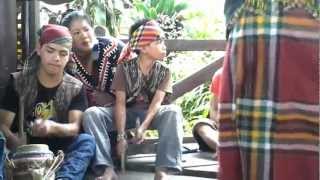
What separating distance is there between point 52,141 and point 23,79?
0.35 meters

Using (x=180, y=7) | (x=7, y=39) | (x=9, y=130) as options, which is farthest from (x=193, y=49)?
(x=180, y=7)

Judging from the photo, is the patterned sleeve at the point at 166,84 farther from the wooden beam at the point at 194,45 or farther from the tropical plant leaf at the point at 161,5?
the tropical plant leaf at the point at 161,5

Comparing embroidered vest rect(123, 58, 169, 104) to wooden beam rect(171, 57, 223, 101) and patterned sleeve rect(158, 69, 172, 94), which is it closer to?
patterned sleeve rect(158, 69, 172, 94)

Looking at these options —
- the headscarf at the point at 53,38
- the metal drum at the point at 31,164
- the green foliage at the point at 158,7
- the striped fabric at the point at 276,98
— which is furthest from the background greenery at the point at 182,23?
the striped fabric at the point at 276,98

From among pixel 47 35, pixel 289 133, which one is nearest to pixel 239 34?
pixel 289 133

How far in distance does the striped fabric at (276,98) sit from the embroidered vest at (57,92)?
1.43 metres

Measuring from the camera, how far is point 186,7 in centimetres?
694

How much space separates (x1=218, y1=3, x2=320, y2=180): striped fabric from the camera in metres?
1.56

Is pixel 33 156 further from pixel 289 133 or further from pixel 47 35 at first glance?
pixel 289 133

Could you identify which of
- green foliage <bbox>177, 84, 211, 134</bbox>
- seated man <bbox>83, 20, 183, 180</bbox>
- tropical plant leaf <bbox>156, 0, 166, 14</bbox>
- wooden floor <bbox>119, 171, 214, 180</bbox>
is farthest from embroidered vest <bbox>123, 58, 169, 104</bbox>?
tropical plant leaf <bbox>156, 0, 166, 14</bbox>

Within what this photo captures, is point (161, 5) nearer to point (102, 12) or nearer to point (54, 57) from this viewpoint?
point (102, 12)

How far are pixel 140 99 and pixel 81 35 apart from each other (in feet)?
1.63

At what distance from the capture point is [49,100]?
112 inches

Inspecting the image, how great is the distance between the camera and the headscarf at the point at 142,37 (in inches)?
117
